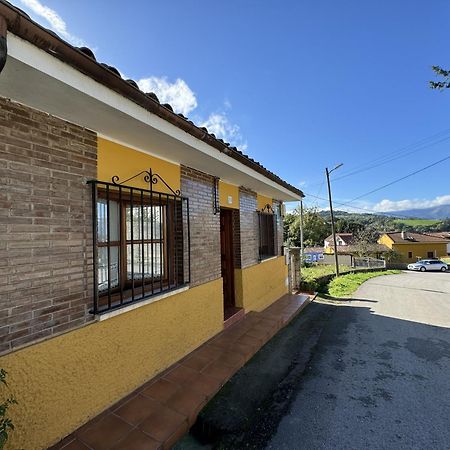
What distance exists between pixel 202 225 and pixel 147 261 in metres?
1.38

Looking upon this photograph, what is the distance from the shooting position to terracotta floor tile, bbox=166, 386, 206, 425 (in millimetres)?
2838

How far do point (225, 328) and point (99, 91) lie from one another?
4528 millimetres

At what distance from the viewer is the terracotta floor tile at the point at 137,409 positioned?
2.72 meters

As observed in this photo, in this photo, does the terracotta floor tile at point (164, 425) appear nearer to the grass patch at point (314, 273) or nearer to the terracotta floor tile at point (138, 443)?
the terracotta floor tile at point (138, 443)

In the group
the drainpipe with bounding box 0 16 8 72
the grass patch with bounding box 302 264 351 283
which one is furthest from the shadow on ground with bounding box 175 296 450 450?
the grass patch with bounding box 302 264 351 283

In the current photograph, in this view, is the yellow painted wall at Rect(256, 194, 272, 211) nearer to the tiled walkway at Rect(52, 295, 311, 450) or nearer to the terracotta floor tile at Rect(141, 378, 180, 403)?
the tiled walkway at Rect(52, 295, 311, 450)

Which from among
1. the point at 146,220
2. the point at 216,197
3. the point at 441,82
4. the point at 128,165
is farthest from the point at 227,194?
the point at 441,82

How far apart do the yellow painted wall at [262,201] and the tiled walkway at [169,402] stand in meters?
3.71

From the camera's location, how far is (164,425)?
8.61ft

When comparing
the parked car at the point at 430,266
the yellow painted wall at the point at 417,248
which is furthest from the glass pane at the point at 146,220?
the yellow painted wall at the point at 417,248

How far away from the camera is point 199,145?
3453 millimetres

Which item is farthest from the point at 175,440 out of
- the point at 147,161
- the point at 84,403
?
the point at 147,161

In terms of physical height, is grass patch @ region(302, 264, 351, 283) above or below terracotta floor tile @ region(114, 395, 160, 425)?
below

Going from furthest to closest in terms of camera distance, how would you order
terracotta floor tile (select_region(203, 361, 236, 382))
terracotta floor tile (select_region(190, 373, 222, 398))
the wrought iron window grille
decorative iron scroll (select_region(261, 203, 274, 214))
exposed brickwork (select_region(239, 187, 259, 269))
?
1. decorative iron scroll (select_region(261, 203, 274, 214))
2. exposed brickwork (select_region(239, 187, 259, 269))
3. terracotta floor tile (select_region(203, 361, 236, 382))
4. terracotta floor tile (select_region(190, 373, 222, 398))
5. the wrought iron window grille
